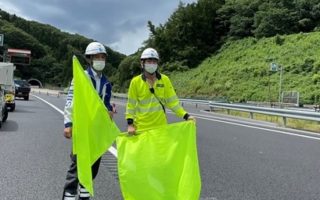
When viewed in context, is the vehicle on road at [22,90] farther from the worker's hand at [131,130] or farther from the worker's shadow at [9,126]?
the worker's hand at [131,130]

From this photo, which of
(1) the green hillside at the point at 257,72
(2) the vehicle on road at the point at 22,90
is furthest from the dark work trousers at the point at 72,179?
(1) the green hillside at the point at 257,72

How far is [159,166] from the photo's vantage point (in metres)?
5.91

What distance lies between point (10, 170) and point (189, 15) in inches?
3341

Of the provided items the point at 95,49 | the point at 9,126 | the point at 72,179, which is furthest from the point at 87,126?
the point at 9,126

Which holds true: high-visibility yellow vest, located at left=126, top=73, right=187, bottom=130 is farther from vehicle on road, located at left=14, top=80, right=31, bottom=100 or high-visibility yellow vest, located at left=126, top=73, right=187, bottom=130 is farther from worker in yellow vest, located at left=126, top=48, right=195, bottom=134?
vehicle on road, located at left=14, top=80, right=31, bottom=100

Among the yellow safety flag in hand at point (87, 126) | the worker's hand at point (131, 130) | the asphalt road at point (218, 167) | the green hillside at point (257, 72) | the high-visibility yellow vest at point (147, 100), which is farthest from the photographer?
the green hillside at point (257, 72)

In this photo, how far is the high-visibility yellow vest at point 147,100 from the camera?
6.73 meters

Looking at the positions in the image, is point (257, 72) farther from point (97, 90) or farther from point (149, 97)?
point (97, 90)

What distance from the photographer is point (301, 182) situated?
8.58 metres

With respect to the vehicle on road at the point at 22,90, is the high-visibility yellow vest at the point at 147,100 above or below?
above

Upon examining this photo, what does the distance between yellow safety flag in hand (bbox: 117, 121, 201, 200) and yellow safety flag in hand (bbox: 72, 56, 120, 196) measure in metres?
0.35

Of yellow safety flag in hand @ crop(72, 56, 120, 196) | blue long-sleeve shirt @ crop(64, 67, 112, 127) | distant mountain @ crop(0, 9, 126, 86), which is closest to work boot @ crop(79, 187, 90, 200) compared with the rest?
yellow safety flag in hand @ crop(72, 56, 120, 196)

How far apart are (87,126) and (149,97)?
4.47 feet

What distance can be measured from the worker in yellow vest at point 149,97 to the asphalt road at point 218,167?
116 centimetres
